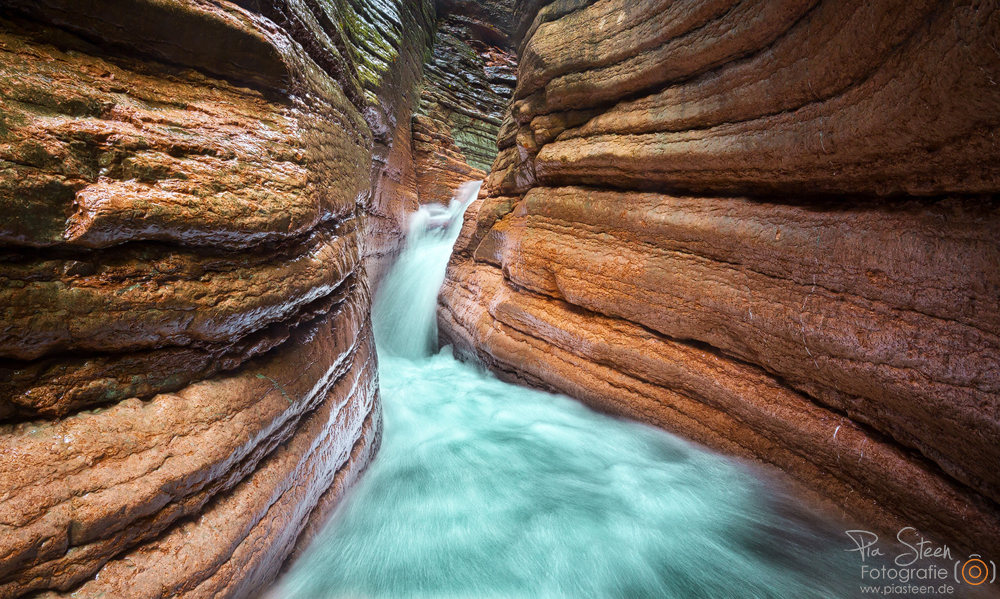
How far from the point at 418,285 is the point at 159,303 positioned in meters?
6.79

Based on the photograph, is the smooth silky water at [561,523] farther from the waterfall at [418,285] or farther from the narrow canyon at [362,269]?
the waterfall at [418,285]

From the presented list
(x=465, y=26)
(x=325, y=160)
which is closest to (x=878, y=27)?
(x=325, y=160)

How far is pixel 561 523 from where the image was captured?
3027 mm

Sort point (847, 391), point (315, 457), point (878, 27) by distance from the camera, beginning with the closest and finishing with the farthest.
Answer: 1. point (878, 27)
2. point (315, 457)
3. point (847, 391)

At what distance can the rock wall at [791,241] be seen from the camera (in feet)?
7.32

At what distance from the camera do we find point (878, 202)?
269 centimetres

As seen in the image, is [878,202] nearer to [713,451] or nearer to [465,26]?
[713,451]

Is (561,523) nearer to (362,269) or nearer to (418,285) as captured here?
(362,269)

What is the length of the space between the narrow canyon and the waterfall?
3640 mm

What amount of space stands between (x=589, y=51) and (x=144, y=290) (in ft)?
16.2

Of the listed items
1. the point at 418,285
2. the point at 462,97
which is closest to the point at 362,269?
the point at 418,285

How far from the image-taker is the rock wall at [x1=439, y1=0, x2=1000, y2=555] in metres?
2.23

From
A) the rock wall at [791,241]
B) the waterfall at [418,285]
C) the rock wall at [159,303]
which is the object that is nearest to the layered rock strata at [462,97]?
the waterfall at [418,285]

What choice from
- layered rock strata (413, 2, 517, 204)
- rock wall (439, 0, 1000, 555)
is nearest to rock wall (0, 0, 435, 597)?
rock wall (439, 0, 1000, 555)
